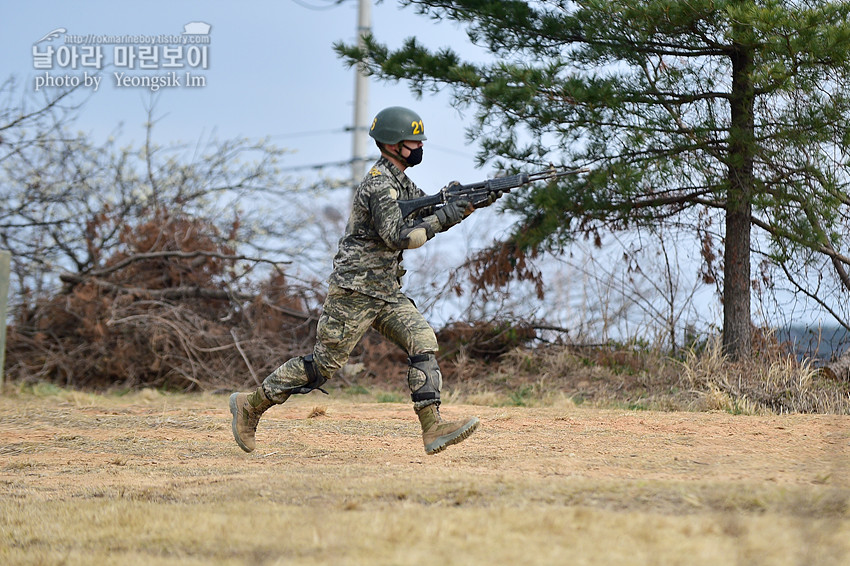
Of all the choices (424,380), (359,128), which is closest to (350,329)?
(424,380)

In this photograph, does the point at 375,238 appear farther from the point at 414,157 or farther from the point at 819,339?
the point at 819,339

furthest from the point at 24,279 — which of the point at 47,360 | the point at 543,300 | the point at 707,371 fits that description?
the point at 707,371

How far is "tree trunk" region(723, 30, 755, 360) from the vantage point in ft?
31.1

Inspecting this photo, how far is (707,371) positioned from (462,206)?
5071 millimetres

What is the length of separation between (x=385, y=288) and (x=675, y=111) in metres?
5.70

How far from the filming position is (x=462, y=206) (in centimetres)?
552

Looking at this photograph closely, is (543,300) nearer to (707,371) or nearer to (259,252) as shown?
(707,371)

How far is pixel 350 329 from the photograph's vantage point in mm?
5602

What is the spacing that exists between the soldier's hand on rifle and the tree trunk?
5.04 m

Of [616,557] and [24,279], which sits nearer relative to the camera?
[616,557]

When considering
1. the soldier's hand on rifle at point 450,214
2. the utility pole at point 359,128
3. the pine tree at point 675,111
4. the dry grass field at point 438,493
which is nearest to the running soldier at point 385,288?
the soldier's hand on rifle at point 450,214

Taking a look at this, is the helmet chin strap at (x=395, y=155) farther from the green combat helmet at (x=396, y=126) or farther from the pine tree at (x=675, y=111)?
the pine tree at (x=675, y=111)

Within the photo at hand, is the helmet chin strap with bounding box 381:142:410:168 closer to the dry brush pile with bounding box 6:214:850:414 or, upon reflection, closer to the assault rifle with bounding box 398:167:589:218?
the assault rifle with bounding box 398:167:589:218

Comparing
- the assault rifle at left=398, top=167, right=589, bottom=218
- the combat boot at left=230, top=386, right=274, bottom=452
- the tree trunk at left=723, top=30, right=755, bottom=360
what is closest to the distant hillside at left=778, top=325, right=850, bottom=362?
the tree trunk at left=723, top=30, right=755, bottom=360
